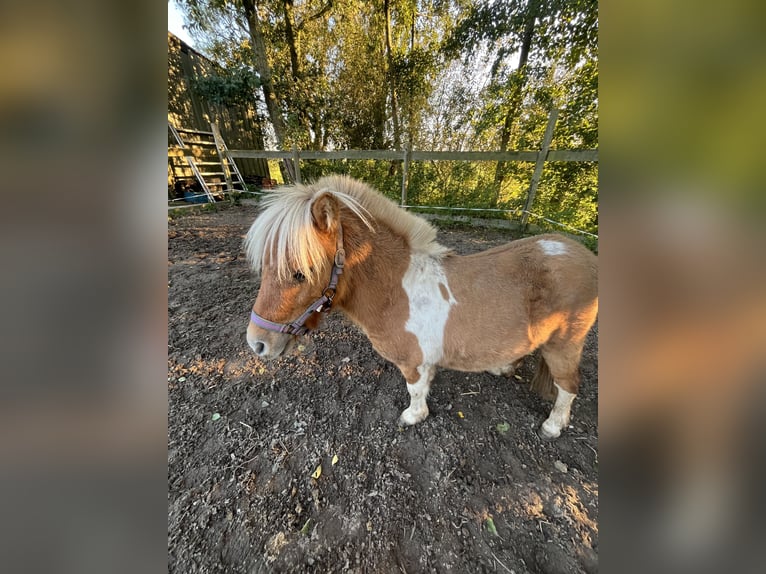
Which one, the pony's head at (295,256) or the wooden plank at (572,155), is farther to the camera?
the wooden plank at (572,155)

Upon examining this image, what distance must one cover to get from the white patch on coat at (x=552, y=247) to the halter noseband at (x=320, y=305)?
4.26 ft

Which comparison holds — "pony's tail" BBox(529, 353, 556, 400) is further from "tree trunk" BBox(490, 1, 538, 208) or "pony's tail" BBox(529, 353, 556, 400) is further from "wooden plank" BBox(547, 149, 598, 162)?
"tree trunk" BBox(490, 1, 538, 208)

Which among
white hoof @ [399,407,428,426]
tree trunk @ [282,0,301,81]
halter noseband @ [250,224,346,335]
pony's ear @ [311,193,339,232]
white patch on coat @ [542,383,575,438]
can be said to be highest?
tree trunk @ [282,0,301,81]

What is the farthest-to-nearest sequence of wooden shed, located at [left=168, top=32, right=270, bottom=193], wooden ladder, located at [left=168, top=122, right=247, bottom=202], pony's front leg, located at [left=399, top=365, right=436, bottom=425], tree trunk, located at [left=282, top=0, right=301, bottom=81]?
wooden ladder, located at [left=168, top=122, right=247, bottom=202]
wooden shed, located at [left=168, top=32, right=270, bottom=193]
tree trunk, located at [left=282, top=0, right=301, bottom=81]
pony's front leg, located at [left=399, top=365, right=436, bottom=425]

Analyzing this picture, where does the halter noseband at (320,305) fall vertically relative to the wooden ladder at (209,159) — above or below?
below

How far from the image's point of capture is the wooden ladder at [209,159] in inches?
286

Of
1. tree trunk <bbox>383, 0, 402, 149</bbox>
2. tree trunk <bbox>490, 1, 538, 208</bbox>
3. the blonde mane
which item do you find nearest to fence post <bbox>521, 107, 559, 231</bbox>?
tree trunk <bbox>490, 1, 538, 208</bbox>

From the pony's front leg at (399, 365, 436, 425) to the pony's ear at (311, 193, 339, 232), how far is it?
3.73ft

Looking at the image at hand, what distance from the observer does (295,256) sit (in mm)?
1435

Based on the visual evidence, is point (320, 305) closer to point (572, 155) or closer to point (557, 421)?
point (557, 421)

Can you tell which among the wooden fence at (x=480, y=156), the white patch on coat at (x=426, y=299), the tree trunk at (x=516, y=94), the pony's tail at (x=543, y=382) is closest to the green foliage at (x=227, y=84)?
the wooden fence at (x=480, y=156)

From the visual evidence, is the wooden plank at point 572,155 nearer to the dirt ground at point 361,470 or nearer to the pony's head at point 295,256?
the dirt ground at point 361,470

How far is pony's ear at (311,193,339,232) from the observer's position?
143cm

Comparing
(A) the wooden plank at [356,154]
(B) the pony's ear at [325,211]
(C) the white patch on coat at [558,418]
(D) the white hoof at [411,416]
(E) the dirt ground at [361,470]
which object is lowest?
(E) the dirt ground at [361,470]
